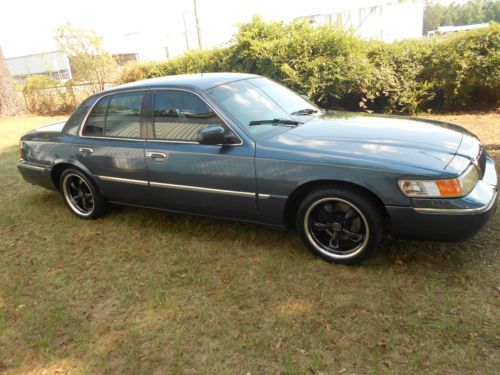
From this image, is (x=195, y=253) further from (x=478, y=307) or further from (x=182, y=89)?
(x=478, y=307)

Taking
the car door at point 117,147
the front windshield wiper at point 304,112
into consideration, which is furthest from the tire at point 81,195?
the front windshield wiper at point 304,112

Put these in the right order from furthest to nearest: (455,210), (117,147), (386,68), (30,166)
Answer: (386,68) → (30,166) → (117,147) → (455,210)

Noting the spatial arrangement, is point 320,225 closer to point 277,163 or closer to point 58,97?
point 277,163

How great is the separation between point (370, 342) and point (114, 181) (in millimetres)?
2974

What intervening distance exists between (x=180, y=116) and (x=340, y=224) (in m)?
1.78

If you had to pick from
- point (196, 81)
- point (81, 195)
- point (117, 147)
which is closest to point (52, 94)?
point (81, 195)

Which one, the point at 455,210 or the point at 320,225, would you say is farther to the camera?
the point at 320,225

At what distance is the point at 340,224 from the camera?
324 cm

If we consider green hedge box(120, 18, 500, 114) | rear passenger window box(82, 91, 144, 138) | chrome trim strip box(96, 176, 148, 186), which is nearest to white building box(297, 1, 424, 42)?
green hedge box(120, 18, 500, 114)

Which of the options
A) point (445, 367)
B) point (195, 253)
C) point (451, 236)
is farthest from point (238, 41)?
point (445, 367)

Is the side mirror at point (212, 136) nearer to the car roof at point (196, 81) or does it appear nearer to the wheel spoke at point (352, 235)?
the car roof at point (196, 81)

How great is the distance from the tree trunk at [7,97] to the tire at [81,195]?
1272cm

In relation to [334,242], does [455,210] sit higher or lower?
higher

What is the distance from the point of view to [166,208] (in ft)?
13.3
